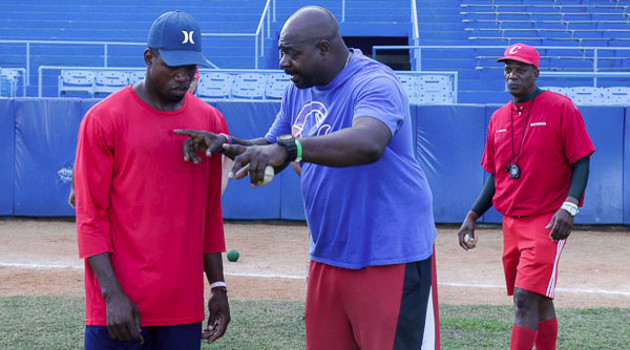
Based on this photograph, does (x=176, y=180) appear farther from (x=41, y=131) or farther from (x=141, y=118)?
(x=41, y=131)

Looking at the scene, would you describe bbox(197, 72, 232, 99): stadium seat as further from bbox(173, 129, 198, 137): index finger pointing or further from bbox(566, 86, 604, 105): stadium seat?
bbox(173, 129, 198, 137): index finger pointing

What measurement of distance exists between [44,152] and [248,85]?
4880 millimetres

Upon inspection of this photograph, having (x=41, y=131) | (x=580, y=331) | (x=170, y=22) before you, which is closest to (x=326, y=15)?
(x=170, y=22)

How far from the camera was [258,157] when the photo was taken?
8.20ft

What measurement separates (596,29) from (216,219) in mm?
20749

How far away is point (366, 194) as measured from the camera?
301 cm

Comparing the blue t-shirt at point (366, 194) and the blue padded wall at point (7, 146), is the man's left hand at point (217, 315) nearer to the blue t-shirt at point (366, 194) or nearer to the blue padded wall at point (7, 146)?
the blue t-shirt at point (366, 194)

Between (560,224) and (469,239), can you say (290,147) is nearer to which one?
(560,224)

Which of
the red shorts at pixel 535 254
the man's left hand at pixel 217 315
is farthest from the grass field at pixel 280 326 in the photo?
the man's left hand at pixel 217 315

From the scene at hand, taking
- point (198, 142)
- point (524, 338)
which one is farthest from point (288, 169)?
point (198, 142)

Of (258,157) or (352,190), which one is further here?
(352,190)

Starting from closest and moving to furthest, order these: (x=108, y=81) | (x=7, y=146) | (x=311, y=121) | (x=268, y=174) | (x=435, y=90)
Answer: (x=268, y=174)
(x=311, y=121)
(x=7, y=146)
(x=435, y=90)
(x=108, y=81)

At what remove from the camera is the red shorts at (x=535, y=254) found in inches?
198

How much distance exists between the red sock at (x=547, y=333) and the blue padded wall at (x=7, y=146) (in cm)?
1111
